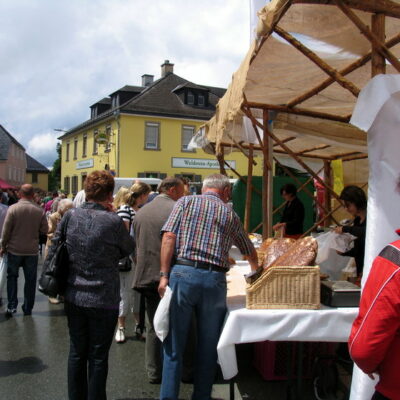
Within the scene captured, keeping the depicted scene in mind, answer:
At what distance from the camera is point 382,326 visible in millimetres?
1512

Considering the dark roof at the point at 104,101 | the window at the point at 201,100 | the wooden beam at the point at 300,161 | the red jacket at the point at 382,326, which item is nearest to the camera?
the red jacket at the point at 382,326

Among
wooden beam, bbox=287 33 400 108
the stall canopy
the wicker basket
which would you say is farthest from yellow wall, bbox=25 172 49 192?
the wicker basket

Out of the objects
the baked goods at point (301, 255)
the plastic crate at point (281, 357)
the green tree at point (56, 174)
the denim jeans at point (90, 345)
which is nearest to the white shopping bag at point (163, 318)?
the denim jeans at point (90, 345)

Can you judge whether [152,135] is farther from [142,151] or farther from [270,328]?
[270,328]

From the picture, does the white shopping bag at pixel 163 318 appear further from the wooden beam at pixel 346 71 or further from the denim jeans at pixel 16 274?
the denim jeans at pixel 16 274

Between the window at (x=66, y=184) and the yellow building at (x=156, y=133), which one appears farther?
the window at (x=66, y=184)

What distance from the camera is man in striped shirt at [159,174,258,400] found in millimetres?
2756

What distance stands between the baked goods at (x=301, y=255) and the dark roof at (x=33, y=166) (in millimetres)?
69594

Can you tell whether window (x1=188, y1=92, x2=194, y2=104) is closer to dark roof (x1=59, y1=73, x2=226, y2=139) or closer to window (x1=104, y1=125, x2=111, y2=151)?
dark roof (x1=59, y1=73, x2=226, y2=139)

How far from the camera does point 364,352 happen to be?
61.7 inches

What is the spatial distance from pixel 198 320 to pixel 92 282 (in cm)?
74

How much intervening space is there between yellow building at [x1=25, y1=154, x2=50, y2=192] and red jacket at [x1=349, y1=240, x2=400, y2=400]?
70101mm

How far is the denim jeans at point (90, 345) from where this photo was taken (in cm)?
274

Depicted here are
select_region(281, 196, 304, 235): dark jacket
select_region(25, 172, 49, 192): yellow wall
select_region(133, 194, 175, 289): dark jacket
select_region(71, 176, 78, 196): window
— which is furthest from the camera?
select_region(25, 172, 49, 192): yellow wall
